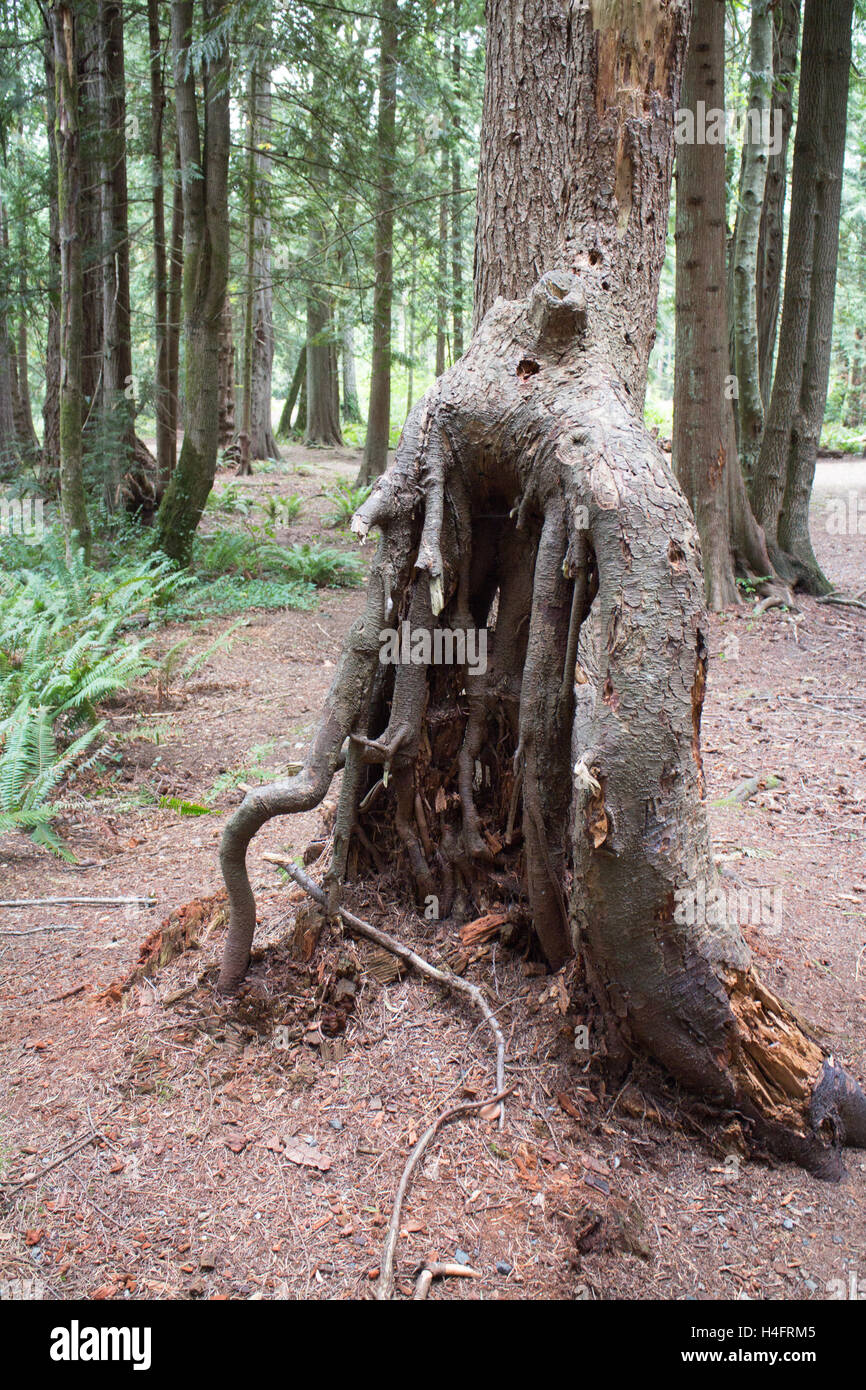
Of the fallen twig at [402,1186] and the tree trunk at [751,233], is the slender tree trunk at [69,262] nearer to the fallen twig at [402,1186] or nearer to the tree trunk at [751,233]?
the tree trunk at [751,233]

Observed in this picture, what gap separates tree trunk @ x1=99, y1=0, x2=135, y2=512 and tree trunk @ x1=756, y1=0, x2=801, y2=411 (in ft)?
26.4

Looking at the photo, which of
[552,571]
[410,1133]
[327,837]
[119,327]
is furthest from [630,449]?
[119,327]

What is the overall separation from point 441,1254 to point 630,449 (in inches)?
96.5

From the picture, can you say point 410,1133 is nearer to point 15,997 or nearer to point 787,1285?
point 787,1285

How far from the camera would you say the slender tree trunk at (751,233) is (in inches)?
375

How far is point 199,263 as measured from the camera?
379 inches

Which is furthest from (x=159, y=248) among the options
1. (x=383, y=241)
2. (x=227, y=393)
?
(x=227, y=393)

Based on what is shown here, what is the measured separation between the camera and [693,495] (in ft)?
28.8

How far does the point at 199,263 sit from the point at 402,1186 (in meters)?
9.79

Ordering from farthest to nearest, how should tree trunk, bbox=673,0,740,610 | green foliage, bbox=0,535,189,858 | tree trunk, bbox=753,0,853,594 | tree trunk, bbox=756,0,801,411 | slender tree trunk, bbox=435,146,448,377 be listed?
1. slender tree trunk, bbox=435,146,448,377
2. tree trunk, bbox=756,0,801,411
3. tree trunk, bbox=753,0,853,594
4. tree trunk, bbox=673,0,740,610
5. green foliage, bbox=0,535,189,858

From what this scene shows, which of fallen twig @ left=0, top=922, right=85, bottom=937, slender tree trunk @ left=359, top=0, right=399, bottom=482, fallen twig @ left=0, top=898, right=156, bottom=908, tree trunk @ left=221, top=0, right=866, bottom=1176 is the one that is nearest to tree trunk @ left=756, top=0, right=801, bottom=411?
slender tree trunk @ left=359, top=0, right=399, bottom=482

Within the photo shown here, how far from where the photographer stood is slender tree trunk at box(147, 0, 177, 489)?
10.8 meters

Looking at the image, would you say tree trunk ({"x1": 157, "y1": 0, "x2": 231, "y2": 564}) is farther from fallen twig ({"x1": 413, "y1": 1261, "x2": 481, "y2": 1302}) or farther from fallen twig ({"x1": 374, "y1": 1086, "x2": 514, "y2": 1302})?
fallen twig ({"x1": 413, "y1": 1261, "x2": 481, "y2": 1302})

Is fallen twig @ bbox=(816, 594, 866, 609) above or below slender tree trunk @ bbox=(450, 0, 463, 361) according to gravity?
below
